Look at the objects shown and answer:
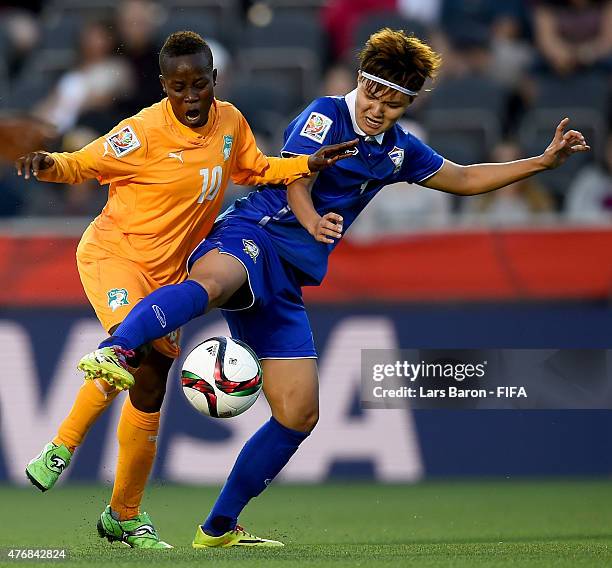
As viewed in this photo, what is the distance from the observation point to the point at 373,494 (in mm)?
8719

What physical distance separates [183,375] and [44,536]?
4.31 feet

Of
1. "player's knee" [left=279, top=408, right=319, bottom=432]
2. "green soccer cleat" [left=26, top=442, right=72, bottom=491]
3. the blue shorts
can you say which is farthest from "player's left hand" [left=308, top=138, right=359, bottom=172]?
"green soccer cleat" [left=26, top=442, right=72, bottom=491]

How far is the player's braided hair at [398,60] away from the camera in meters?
6.11

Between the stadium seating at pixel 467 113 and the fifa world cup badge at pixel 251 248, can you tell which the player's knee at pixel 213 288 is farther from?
the stadium seating at pixel 467 113

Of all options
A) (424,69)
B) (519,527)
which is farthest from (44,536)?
(424,69)

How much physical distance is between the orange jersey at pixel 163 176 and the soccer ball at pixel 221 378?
16.0 inches

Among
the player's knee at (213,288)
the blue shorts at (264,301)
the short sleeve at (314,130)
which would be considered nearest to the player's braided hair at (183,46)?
the short sleeve at (314,130)

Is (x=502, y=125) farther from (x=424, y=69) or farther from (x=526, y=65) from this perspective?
(x=424, y=69)

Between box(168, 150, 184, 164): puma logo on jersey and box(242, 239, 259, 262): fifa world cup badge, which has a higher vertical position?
box(168, 150, 184, 164): puma logo on jersey

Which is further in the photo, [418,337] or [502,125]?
[502,125]

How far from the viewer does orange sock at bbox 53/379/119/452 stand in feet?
19.5

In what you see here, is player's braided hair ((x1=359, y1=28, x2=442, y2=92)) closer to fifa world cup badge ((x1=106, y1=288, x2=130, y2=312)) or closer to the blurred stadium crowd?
fifa world cup badge ((x1=106, y1=288, x2=130, y2=312))

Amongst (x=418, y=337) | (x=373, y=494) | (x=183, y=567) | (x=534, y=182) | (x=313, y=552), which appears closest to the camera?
(x=183, y=567)

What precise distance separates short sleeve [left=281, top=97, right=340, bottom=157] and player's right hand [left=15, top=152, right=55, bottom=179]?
3.69ft
